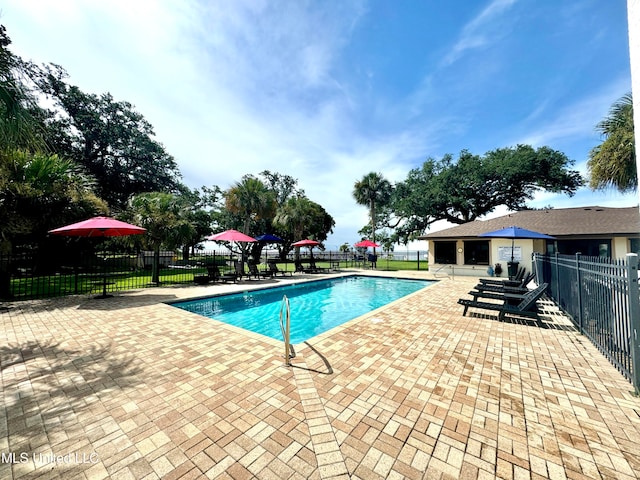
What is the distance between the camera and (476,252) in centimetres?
1603

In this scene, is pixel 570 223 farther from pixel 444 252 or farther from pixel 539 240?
pixel 444 252

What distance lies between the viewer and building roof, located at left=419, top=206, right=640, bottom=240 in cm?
1339

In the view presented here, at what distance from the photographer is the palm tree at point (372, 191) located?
2888 centimetres

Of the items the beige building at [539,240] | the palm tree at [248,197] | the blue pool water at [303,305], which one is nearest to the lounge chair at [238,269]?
the blue pool water at [303,305]

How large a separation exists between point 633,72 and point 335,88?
1040cm

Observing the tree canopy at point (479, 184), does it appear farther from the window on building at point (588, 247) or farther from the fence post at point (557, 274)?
the fence post at point (557, 274)

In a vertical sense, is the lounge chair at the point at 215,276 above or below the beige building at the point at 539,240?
below

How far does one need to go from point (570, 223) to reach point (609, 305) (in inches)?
641

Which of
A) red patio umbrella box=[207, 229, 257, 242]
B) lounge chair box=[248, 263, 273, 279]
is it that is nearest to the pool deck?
red patio umbrella box=[207, 229, 257, 242]

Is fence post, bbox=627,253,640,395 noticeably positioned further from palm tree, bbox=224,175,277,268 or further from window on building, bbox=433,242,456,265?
palm tree, bbox=224,175,277,268

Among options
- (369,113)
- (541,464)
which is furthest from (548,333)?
(369,113)

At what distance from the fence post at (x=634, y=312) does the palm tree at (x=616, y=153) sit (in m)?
8.47

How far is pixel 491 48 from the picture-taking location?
995 centimetres

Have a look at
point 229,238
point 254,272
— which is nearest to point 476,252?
point 254,272
